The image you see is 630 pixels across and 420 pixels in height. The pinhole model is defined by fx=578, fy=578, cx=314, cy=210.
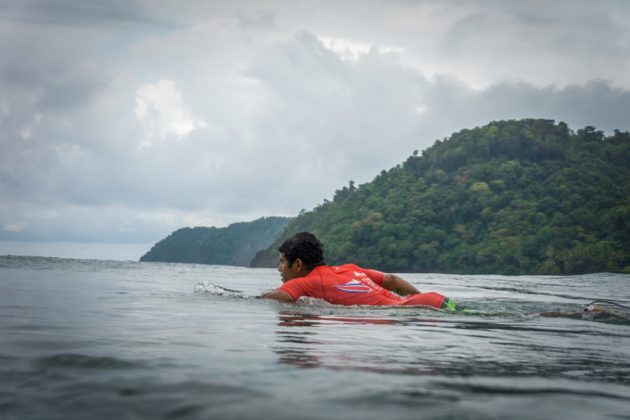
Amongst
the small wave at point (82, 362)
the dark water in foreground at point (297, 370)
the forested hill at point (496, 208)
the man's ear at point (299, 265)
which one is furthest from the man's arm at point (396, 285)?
the forested hill at point (496, 208)

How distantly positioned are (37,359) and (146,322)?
2020mm

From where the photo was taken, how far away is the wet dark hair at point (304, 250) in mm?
7254

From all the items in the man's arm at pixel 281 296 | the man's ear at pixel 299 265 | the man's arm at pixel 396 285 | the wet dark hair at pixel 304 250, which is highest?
the wet dark hair at pixel 304 250

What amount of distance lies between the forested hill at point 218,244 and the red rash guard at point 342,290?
573ft

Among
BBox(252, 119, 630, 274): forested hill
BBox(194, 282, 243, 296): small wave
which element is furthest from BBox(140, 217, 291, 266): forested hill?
BBox(194, 282, 243, 296): small wave

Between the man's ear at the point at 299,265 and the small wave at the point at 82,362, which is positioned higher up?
the man's ear at the point at 299,265

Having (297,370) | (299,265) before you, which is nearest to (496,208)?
(299,265)

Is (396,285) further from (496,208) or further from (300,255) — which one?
(496,208)

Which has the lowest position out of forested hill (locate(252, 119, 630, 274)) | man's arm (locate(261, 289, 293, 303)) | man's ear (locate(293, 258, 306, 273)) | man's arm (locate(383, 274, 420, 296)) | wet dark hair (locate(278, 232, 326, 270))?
man's arm (locate(261, 289, 293, 303))

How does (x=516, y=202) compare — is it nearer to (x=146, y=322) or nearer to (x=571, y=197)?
(x=571, y=197)

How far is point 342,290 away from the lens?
6738 mm

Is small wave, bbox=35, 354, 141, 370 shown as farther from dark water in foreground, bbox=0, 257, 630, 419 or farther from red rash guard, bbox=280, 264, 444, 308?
red rash guard, bbox=280, 264, 444, 308

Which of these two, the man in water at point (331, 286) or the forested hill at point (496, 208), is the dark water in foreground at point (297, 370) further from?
the forested hill at point (496, 208)

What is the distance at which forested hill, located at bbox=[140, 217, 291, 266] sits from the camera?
18500 cm
